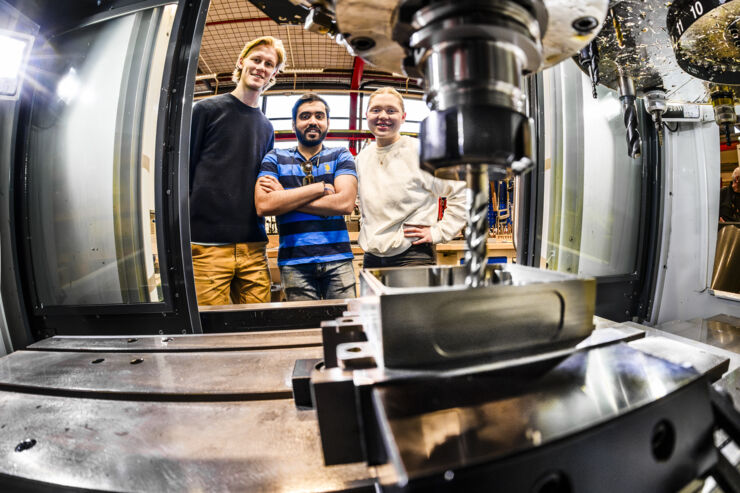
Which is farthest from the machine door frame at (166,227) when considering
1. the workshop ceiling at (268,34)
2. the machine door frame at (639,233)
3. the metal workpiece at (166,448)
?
the workshop ceiling at (268,34)

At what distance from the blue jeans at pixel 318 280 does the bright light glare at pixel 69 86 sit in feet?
3.11

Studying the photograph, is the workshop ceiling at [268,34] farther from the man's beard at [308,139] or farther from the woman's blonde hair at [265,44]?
the man's beard at [308,139]

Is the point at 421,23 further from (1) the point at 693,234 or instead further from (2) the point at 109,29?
(1) the point at 693,234

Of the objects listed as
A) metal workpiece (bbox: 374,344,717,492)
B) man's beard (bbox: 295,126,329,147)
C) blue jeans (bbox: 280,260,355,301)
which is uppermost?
man's beard (bbox: 295,126,329,147)

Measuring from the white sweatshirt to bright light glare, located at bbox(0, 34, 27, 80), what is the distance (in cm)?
119

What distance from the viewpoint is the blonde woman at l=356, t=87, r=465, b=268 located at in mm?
1442

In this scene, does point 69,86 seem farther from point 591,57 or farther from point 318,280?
point 591,57

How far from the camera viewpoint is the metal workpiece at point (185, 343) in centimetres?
59

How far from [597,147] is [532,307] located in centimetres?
143

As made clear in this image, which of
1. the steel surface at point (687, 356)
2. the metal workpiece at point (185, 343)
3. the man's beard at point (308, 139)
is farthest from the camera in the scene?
the man's beard at point (308, 139)

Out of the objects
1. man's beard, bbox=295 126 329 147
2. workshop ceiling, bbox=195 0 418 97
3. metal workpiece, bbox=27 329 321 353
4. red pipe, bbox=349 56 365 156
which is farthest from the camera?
red pipe, bbox=349 56 365 156

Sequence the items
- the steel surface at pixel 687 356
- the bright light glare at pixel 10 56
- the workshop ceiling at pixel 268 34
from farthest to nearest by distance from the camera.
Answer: the workshop ceiling at pixel 268 34 < the bright light glare at pixel 10 56 < the steel surface at pixel 687 356

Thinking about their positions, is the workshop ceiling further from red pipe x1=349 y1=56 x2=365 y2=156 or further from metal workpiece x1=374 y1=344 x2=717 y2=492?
metal workpiece x1=374 y1=344 x2=717 y2=492

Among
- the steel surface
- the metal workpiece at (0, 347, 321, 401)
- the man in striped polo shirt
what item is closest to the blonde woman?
the man in striped polo shirt
